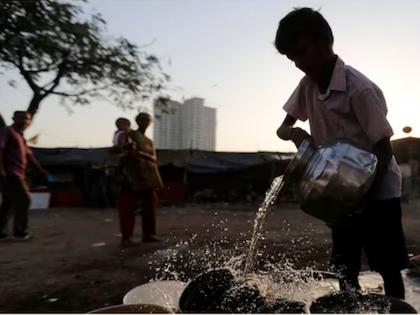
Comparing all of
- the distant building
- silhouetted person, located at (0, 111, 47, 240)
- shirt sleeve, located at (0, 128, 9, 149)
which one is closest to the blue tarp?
the distant building

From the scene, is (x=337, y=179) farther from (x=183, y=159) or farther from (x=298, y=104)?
(x=183, y=159)

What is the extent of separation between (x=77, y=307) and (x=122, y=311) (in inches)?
47.5

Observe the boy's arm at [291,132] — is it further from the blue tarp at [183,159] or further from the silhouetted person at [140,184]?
the blue tarp at [183,159]

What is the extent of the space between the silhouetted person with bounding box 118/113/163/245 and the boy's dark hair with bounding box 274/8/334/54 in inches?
133

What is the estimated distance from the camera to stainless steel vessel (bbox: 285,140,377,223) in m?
1.71

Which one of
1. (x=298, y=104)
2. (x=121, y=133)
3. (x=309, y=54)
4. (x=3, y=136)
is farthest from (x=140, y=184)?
(x=309, y=54)

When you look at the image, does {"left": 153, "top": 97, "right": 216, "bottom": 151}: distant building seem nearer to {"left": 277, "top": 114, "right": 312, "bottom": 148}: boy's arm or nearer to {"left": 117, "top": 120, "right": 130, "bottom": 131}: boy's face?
{"left": 117, "top": 120, "right": 130, "bottom": 131}: boy's face

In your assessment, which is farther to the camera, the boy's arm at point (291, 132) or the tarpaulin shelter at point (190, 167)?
the tarpaulin shelter at point (190, 167)

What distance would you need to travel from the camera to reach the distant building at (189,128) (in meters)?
15.6

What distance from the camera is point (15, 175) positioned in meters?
5.62

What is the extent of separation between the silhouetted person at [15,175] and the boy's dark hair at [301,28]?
4528 mm

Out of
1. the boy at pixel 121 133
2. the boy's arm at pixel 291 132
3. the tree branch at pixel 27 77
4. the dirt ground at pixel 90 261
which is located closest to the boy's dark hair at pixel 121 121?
the boy at pixel 121 133

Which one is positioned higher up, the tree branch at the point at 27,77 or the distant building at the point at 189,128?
the tree branch at the point at 27,77

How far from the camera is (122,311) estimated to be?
1770mm
